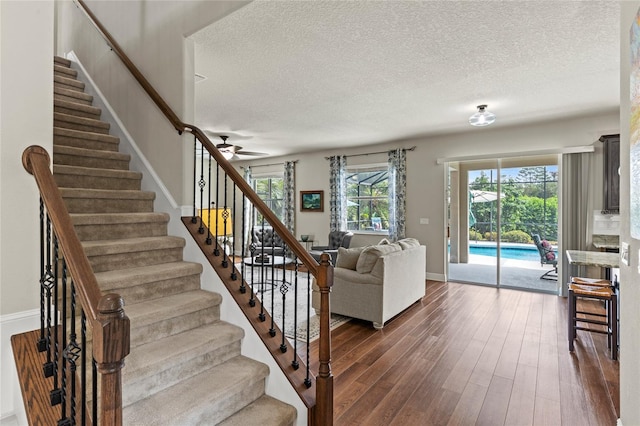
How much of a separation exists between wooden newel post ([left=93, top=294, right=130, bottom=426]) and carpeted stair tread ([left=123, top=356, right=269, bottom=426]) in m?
0.82

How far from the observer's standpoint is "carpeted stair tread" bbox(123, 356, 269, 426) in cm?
165

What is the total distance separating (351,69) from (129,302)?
9.50ft

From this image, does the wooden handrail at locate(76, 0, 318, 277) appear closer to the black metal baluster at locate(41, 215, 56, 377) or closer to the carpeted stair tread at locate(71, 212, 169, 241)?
the carpeted stair tread at locate(71, 212, 169, 241)

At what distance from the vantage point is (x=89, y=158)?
10.2 ft

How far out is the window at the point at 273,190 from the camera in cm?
904

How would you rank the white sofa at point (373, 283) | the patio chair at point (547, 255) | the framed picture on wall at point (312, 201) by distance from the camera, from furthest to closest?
the framed picture on wall at point (312, 201)
the patio chair at point (547, 255)
the white sofa at point (373, 283)

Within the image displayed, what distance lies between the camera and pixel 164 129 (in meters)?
3.07

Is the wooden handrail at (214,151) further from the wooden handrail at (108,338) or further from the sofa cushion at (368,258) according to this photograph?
the sofa cushion at (368,258)

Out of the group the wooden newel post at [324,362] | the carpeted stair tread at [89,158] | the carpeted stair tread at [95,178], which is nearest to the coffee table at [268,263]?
the wooden newel post at [324,362]

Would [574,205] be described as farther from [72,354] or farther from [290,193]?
[72,354]

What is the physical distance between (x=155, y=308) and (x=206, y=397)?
0.69 metres

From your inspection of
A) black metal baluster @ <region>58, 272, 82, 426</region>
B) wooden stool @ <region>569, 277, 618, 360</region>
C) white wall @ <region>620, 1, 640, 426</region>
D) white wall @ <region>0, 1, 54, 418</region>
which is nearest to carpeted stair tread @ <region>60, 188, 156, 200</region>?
white wall @ <region>0, 1, 54, 418</region>

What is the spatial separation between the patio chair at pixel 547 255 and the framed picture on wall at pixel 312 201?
14.5ft

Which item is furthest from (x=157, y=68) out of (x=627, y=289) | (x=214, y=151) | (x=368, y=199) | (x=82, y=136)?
(x=368, y=199)
